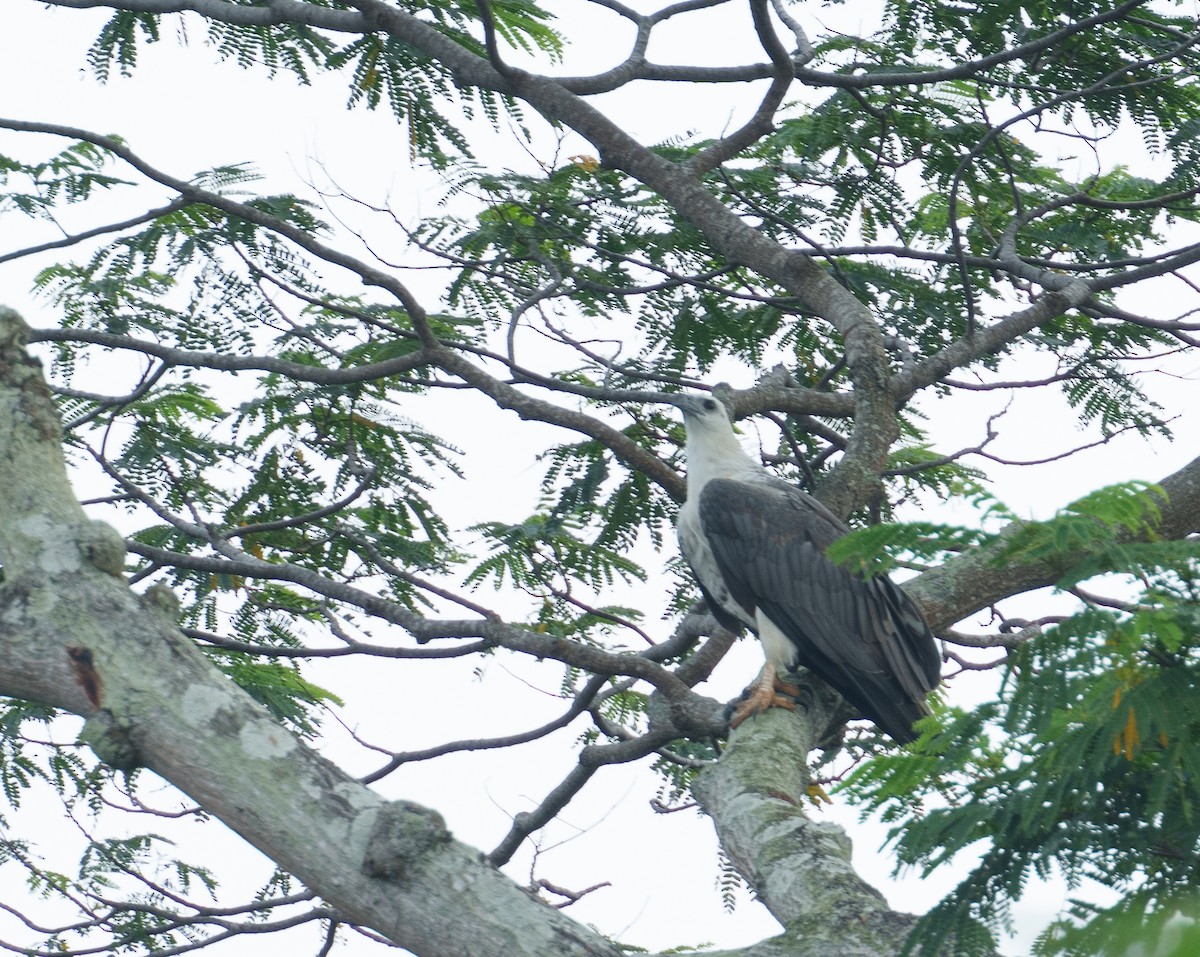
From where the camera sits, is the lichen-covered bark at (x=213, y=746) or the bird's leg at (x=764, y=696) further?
the bird's leg at (x=764, y=696)

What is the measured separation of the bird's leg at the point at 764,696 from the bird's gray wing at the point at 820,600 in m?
0.22

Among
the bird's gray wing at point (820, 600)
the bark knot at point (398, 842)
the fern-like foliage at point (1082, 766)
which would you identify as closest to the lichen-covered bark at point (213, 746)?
the bark knot at point (398, 842)

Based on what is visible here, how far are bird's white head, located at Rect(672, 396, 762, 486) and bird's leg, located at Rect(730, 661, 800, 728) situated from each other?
100cm

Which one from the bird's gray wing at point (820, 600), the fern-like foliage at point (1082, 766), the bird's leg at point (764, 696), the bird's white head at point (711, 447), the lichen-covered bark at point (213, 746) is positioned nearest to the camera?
the fern-like foliage at point (1082, 766)

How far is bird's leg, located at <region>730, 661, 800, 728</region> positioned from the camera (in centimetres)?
423

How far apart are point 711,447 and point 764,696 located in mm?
1434

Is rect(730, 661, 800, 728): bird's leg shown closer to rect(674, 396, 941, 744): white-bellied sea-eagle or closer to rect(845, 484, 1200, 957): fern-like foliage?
rect(674, 396, 941, 744): white-bellied sea-eagle

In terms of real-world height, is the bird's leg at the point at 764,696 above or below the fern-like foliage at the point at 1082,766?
above

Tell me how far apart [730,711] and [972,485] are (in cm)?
Result: 244

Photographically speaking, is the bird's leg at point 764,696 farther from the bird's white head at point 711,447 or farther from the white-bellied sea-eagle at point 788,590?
the bird's white head at point 711,447

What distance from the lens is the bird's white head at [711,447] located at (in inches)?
214

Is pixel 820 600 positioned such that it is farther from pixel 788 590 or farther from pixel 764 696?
pixel 764 696

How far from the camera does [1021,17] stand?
17.5 ft

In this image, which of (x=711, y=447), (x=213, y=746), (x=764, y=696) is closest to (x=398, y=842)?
(x=213, y=746)
